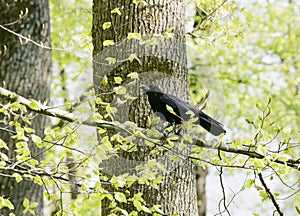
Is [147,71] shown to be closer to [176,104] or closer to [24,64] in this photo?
[176,104]

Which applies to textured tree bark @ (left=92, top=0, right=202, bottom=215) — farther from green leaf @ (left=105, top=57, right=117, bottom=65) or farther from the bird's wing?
the bird's wing

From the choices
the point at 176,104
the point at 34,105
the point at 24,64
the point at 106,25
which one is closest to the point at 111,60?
the point at 106,25

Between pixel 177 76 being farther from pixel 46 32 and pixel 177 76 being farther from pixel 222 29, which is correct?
pixel 46 32

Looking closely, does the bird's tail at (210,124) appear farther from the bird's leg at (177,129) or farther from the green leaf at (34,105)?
the green leaf at (34,105)

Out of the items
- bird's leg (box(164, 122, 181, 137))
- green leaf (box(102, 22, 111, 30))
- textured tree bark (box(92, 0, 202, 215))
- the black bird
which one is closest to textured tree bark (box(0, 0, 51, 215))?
textured tree bark (box(92, 0, 202, 215))

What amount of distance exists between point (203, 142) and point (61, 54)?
8.65m

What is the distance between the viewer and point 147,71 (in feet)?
10.8

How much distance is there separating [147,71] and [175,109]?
38 cm

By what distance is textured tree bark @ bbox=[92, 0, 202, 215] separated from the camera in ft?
10.6

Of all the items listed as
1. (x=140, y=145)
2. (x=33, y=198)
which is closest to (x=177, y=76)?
(x=140, y=145)

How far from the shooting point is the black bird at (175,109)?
117 inches

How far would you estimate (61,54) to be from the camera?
11.2 metres

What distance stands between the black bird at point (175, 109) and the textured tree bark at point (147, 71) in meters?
0.13

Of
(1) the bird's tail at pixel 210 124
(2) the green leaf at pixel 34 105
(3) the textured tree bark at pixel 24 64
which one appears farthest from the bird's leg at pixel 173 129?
(3) the textured tree bark at pixel 24 64
